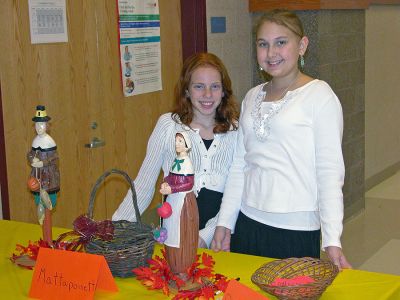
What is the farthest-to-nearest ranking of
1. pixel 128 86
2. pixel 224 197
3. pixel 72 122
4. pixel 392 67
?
pixel 392 67
pixel 128 86
pixel 72 122
pixel 224 197

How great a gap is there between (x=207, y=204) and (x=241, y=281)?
2.08ft

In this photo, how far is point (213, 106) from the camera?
2.32m

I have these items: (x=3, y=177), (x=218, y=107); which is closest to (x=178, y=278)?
(x=218, y=107)

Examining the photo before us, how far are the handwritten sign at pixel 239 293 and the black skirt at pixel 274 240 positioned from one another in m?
0.73

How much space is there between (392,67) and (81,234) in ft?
17.1

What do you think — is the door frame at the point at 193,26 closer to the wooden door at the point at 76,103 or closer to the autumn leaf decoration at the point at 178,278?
the wooden door at the point at 76,103

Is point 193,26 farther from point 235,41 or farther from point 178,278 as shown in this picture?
point 178,278

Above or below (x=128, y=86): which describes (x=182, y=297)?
below

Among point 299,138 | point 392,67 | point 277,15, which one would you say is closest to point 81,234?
point 299,138

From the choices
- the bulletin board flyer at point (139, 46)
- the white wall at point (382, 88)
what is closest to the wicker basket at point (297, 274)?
the bulletin board flyer at point (139, 46)

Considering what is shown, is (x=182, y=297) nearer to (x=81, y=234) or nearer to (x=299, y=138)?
(x=81, y=234)

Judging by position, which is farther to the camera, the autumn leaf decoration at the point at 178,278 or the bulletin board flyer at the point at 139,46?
the bulletin board flyer at the point at 139,46

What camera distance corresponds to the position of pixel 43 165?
179cm

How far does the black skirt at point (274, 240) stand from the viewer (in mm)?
2156
